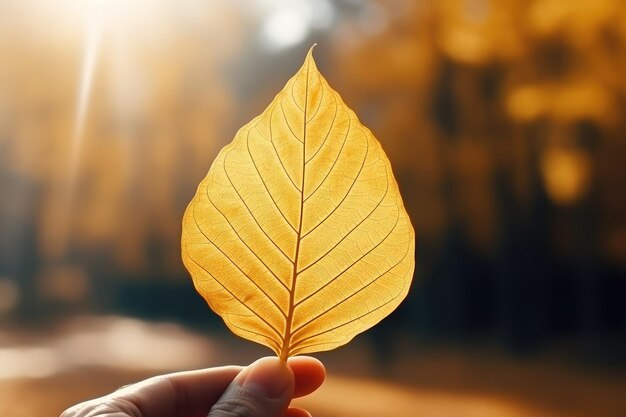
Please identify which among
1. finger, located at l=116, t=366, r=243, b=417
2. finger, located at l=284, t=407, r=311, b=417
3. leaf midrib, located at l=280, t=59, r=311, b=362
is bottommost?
finger, located at l=284, t=407, r=311, b=417

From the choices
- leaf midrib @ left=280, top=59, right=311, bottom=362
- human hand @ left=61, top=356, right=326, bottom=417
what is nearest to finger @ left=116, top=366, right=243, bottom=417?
human hand @ left=61, top=356, right=326, bottom=417

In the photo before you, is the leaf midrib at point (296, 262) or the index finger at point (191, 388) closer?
the leaf midrib at point (296, 262)

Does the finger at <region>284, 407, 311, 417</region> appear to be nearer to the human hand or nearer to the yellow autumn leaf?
the human hand

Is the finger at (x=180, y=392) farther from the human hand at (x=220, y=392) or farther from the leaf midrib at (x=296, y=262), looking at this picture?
the leaf midrib at (x=296, y=262)

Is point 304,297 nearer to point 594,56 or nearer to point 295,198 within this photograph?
point 295,198

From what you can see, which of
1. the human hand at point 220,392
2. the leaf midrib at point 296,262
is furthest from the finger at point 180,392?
the leaf midrib at point 296,262

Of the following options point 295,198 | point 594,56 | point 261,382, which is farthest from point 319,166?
point 594,56

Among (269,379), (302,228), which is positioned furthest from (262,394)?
(302,228)
